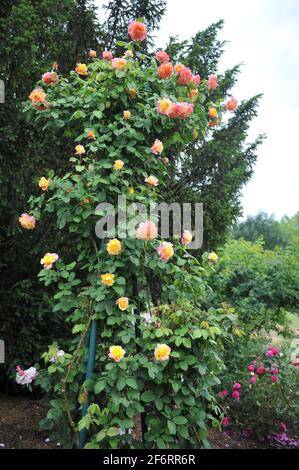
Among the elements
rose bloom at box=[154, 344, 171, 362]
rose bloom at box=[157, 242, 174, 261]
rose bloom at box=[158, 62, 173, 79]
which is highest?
rose bloom at box=[158, 62, 173, 79]

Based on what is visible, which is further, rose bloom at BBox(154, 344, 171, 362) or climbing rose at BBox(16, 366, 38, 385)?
climbing rose at BBox(16, 366, 38, 385)

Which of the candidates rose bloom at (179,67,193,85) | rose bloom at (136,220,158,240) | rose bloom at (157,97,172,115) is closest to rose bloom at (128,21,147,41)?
rose bloom at (179,67,193,85)

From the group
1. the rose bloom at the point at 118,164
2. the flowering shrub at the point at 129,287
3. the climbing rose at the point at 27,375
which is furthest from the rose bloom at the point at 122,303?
the climbing rose at the point at 27,375

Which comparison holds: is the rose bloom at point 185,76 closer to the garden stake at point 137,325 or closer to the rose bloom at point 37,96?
the rose bloom at point 37,96

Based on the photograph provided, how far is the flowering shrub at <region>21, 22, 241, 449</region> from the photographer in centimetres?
198

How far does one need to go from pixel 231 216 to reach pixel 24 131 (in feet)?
8.08

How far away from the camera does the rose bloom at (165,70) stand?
86.5 inches

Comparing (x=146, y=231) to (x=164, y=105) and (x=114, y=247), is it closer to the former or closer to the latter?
(x=114, y=247)

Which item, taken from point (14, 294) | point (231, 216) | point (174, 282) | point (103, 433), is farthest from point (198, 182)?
point (103, 433)

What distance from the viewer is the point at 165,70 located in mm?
2205

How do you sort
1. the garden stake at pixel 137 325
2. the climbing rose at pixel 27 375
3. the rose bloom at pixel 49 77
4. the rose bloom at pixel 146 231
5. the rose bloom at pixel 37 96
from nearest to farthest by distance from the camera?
the rose bloom at pixel 146 231
the garden stake at pixel 137 325
the rose bloom at pixel 37 96
the rose bloom at pixel 49 77
the climbing rose at pixel 27 375

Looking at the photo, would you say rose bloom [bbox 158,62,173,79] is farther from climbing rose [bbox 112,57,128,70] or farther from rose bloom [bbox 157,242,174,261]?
rose bloom [bbox 157,242,174,261]

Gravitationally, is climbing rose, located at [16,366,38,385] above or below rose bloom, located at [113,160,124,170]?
below

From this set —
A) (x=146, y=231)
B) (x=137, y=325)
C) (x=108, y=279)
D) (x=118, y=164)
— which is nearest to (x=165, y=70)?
(x=118, y=164)
